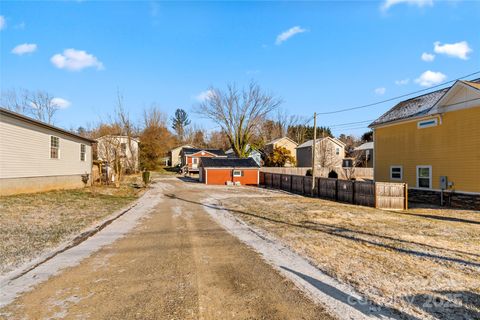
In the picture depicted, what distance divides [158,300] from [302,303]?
1932 millimetres

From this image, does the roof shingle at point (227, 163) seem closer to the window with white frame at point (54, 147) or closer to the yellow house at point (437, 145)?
the yellow house at point (437, 145)

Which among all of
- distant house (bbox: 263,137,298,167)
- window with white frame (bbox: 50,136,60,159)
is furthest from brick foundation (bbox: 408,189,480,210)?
distant house (bbox: 263,137,298,167)

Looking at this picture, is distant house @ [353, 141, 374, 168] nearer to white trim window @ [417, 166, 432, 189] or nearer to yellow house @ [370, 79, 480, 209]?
yellow house @ [370, 79, 480, 209]

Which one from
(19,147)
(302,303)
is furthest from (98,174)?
(302,303)

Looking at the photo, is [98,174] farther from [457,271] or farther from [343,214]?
[457,271]

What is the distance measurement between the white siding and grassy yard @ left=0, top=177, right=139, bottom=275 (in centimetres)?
152

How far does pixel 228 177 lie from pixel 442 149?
19.6 metres

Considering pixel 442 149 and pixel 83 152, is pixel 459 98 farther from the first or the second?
pixel 83 152

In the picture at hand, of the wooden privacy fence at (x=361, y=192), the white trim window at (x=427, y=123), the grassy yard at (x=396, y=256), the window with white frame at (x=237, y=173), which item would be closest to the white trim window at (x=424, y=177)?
the white trim window at (x=427, y=123)

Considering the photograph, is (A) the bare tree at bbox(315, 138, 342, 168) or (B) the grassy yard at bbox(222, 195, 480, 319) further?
(A) the bare tree at bbox(315, 138, 342, 168)

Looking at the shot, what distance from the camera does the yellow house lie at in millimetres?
14195

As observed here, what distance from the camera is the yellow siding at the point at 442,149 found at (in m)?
14.2

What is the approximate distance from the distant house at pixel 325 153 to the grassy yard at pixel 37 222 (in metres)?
33.8

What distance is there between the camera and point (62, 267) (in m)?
5.04
